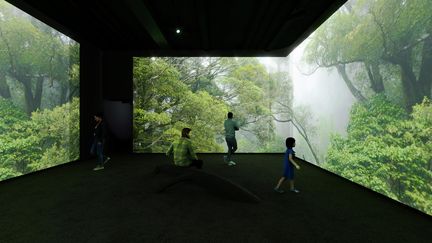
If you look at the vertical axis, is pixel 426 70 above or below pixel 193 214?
above

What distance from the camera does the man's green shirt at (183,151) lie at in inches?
159

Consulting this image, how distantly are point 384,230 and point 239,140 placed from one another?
10.8 m

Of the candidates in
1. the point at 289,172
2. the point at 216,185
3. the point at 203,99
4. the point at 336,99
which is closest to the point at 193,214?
the point at 216,185

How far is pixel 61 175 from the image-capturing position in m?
5.45

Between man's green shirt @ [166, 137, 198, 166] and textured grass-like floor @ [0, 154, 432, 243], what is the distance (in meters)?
0.53

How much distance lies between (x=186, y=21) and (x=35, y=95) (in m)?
4.85

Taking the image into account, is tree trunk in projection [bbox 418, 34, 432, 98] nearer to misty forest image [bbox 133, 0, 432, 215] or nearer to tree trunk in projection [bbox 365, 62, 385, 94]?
misty forest image [bbox 133, 0, 432, 215]

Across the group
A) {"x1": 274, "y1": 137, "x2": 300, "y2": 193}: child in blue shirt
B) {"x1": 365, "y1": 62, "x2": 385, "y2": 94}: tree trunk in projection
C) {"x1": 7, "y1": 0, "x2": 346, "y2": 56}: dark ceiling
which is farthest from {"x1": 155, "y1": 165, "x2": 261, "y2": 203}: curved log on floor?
{"x1": 7, "y1": 0, "x2": 346, "y2": 56}: dark ceiling

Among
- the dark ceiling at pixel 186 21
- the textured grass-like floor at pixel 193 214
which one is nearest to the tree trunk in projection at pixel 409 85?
the textured grass-like floor at pixel 193 214

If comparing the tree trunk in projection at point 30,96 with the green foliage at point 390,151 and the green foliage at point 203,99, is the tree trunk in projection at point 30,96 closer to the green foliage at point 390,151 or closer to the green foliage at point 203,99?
the green foliage at point 203,99

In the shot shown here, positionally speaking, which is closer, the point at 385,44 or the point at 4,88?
the point at 385,44

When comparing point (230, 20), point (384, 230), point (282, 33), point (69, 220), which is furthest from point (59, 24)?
point (384, 230)

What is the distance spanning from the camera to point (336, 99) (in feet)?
19.2

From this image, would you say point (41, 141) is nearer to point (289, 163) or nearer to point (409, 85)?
point (289, 163)
